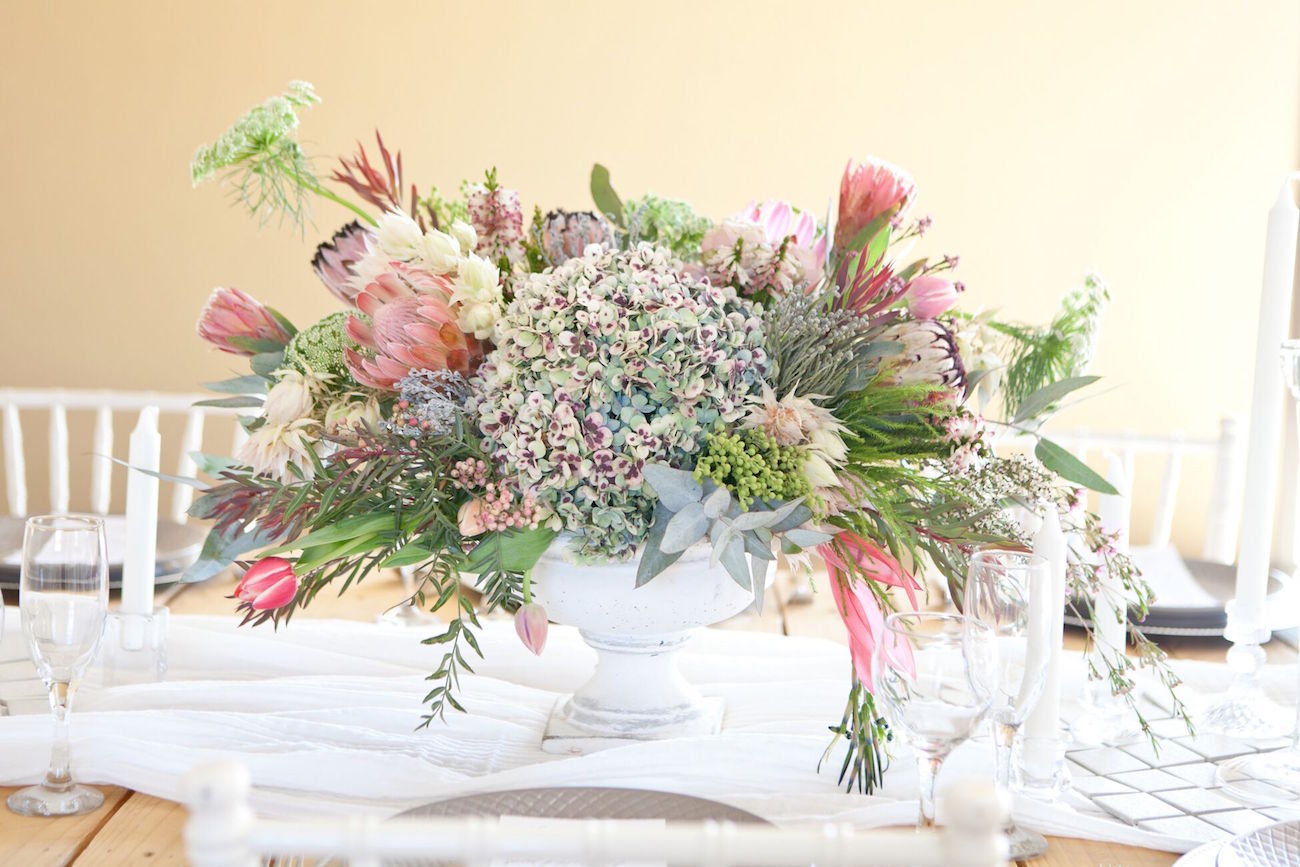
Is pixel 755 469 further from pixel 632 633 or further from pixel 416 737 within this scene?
pixel 416 737

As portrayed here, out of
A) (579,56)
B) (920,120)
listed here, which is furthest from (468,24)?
(920,120)

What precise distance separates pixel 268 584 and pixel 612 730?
30 cm

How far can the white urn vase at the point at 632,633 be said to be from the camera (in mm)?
960

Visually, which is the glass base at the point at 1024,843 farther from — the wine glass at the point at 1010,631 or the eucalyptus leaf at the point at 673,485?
the eucalyptus leaf at the point at 673,485

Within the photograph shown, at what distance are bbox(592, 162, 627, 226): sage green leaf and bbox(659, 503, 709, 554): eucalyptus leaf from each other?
336 millimetres

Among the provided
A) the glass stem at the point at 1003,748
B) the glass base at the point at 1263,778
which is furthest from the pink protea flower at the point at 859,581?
the glass base at the point at 1263,778

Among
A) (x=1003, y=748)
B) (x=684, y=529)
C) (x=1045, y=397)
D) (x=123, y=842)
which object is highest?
(x=1045, y=397)

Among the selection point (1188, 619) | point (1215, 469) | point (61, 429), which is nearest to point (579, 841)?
point (1188, 619)

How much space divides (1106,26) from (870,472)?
244 centimetres

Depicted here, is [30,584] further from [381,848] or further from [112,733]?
[381,848]

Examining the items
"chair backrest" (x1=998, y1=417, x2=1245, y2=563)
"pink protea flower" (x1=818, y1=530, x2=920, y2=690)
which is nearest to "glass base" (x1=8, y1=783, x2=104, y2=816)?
"pink protea flower" (x1=818, y1=530, x2=920, y2=690)

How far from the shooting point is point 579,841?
45cm

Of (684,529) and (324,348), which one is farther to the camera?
(324,348)

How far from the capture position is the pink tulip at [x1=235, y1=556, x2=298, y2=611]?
888 mm
